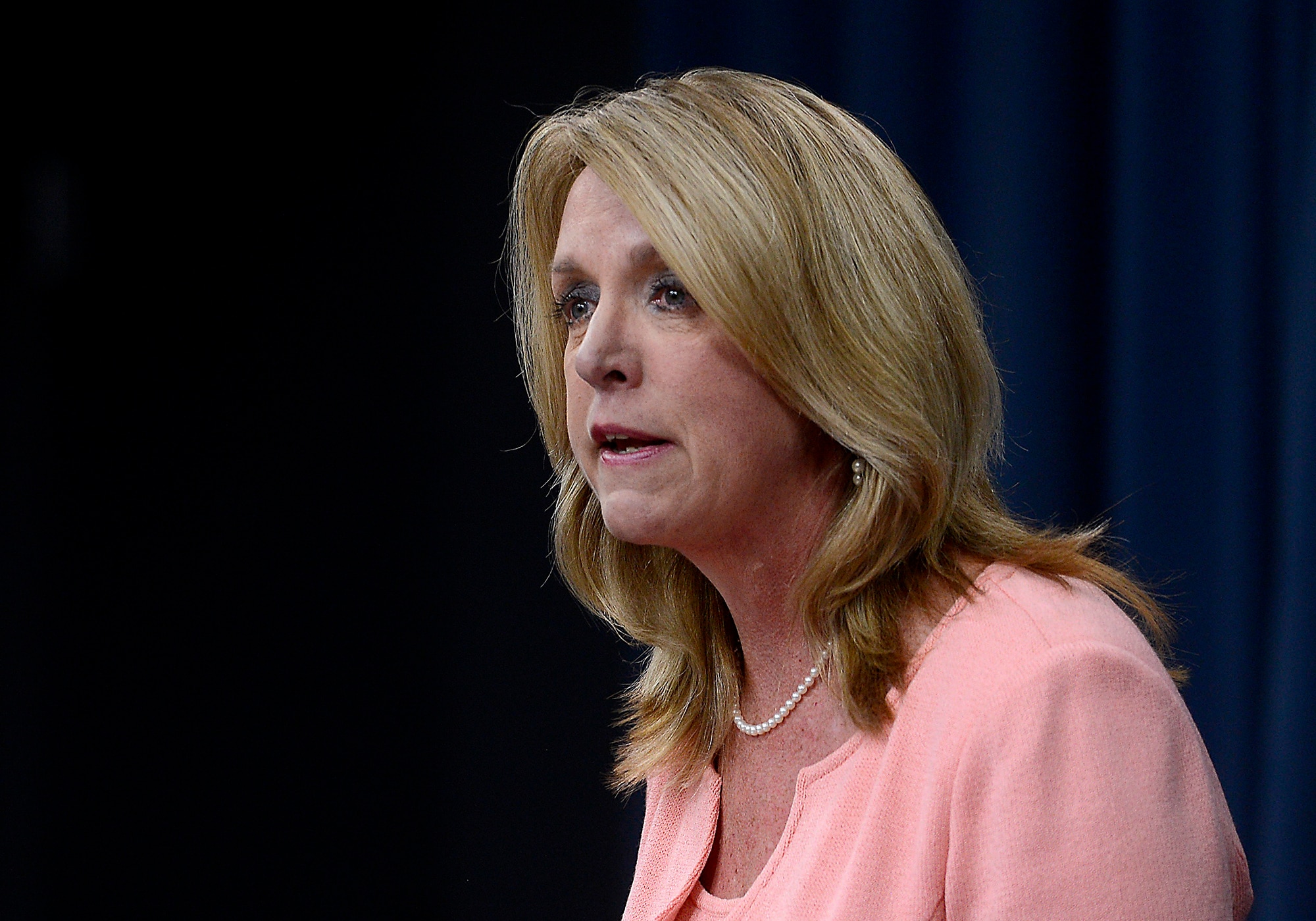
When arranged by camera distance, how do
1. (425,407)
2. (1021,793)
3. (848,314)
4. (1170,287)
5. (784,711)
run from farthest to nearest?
(425,407)
(1170,287)
(784,711)
(848,314)
(1021,793)

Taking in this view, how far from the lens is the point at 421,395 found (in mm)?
1941

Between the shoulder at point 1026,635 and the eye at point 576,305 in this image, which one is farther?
the eye at point 576,305

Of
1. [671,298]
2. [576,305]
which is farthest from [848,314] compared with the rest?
[576,305]

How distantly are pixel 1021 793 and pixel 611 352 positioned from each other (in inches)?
15.1

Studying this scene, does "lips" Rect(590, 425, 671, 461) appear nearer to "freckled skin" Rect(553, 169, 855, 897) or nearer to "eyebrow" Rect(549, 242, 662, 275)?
"freckled skin" Rect(553, 169, 855, 897)

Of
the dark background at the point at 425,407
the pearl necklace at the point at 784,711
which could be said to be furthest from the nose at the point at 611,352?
the dark background at the point at 425,407

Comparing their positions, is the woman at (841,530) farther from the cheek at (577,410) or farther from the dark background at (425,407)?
the dark background at (425,407)

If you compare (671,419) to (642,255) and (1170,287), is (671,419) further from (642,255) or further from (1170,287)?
(1170,287)

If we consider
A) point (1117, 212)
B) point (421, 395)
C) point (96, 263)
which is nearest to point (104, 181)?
point (96, 263)

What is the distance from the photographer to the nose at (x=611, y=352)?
35.7 inches

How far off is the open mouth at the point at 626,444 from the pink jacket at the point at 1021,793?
0.22 m

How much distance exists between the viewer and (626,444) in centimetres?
93

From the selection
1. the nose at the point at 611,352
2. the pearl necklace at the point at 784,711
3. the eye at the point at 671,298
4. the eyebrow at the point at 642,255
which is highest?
the eyebrow at the point at 642,255

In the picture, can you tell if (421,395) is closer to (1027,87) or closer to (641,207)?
(1027,87)
